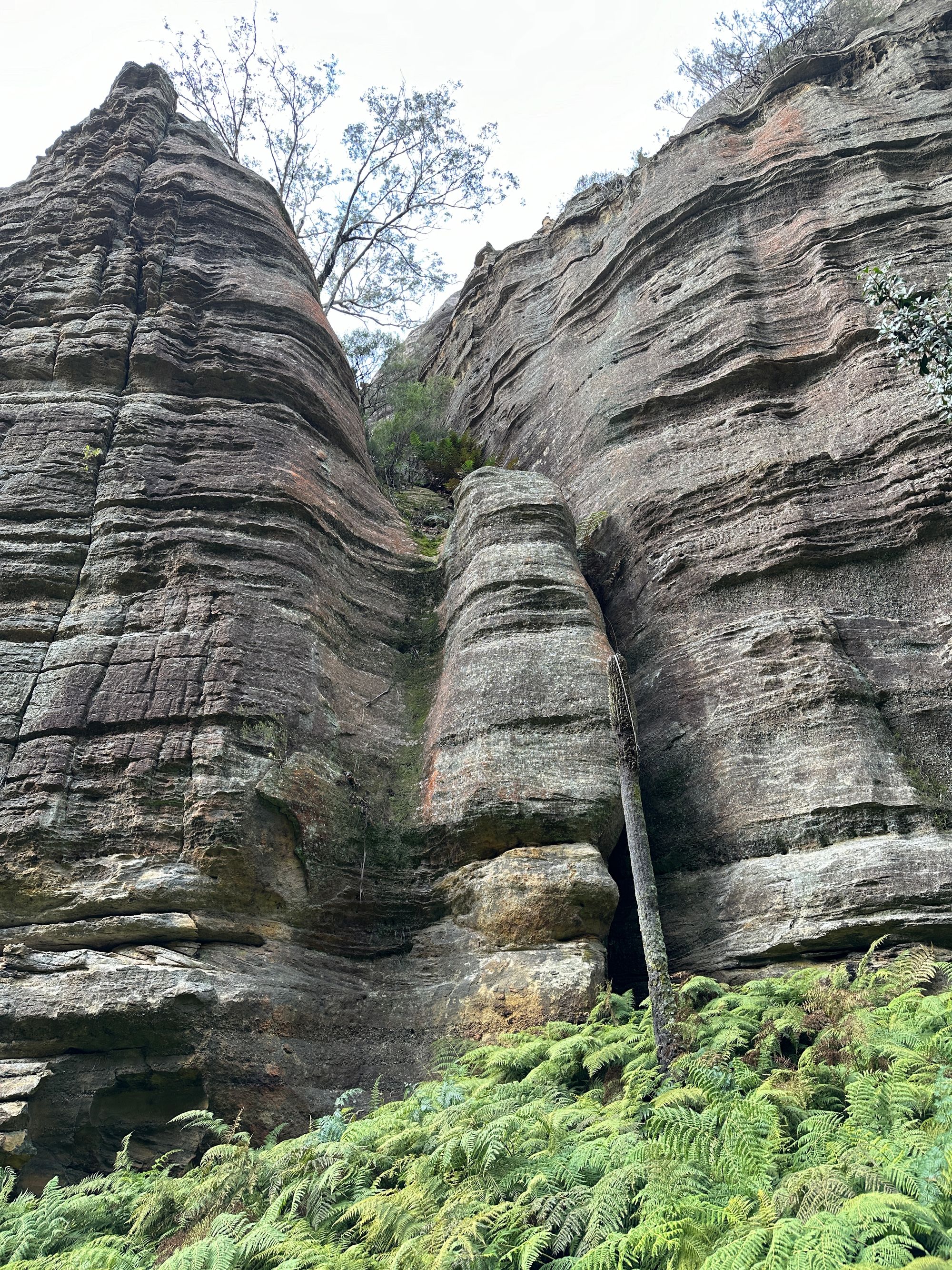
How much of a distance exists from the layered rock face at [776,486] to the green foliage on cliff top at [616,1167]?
5.62 feet

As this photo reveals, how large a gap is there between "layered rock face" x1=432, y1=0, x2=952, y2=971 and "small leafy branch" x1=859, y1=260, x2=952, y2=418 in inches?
94.5

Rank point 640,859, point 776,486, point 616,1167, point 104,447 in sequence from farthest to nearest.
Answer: point 104,447 → point 776,486 → point 640,859 → point 616,1167

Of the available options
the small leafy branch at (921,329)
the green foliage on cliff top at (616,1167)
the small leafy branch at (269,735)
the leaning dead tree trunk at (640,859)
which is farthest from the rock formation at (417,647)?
the small leafy branch at (921,329)

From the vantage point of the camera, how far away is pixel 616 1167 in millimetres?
5910

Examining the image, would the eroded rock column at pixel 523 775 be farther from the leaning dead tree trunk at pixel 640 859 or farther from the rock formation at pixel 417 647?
the leaning dead tree trunk at pixel 640 859

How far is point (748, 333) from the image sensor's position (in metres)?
14.9

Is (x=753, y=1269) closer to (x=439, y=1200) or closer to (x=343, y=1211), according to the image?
(x=439, y=1200)

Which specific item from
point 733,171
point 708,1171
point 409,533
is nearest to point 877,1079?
point 708,1171

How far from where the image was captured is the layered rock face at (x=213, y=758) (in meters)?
8.83

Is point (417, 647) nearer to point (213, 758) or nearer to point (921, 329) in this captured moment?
point (213, 758)

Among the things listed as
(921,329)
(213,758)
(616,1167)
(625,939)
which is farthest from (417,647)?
(616,1167)

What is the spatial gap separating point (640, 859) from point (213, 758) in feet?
15.6

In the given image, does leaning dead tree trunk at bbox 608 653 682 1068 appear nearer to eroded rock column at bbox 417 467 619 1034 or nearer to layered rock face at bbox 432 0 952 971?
eroded rock column at bbox 417 467 619 1034

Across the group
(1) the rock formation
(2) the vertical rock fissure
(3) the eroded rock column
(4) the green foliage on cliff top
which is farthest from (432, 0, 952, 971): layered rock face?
(2) the vertical rock fissure
